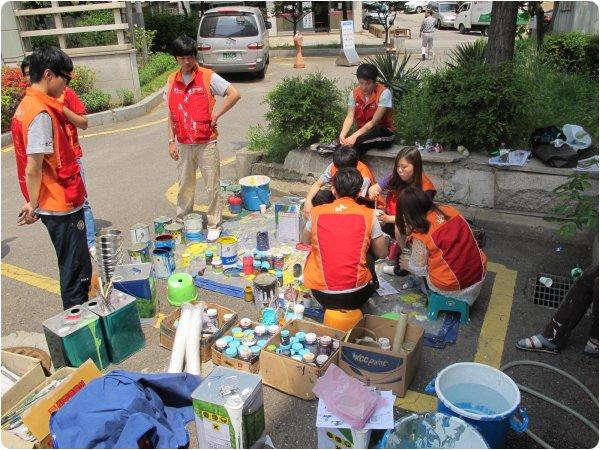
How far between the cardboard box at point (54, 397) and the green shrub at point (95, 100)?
858 centimetres

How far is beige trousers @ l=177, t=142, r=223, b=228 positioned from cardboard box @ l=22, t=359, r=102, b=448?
8.67 ft

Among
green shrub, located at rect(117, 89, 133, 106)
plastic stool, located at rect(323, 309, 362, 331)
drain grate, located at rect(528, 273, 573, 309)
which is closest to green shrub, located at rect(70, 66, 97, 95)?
green shrub, located at rect(117, 89, 133, 106)

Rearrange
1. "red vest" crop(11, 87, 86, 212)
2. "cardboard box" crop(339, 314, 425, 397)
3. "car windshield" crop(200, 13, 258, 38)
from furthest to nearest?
"car windshield" crop(200, 13, 258, 38) → "red vest" crop(11, 87, 86, 212) → "cardboard box" crop(339, 314, 425, 397)

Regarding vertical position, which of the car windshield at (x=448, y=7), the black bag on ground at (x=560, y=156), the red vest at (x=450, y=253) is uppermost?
the car windshield at (x=448, y=7)

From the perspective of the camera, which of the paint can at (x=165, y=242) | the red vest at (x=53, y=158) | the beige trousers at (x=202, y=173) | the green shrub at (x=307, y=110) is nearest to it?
the red vest at (x=53, y=158)

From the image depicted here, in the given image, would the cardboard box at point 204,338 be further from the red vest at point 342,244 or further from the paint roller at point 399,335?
the paint roller at point 399,335

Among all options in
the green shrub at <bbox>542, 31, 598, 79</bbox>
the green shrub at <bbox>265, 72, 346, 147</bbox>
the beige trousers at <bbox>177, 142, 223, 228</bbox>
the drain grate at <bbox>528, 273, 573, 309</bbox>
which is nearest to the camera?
the drain grate at <bbox>528, 273, 573, 309</bbox>

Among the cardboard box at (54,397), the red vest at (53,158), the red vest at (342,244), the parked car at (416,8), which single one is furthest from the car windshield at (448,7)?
the cardboard box at (54,397)

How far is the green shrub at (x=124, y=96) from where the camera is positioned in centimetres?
1126

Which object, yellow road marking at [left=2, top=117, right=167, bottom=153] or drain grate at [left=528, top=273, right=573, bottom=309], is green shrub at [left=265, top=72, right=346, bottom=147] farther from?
yellow road marking at [left=2, top=117, right=167, bottom=153]

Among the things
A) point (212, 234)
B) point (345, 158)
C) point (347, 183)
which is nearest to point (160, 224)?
point (212, 234)

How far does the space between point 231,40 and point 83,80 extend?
4.39 meters

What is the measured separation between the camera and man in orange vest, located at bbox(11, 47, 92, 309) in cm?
345

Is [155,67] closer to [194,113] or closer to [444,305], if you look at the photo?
[194,113]
